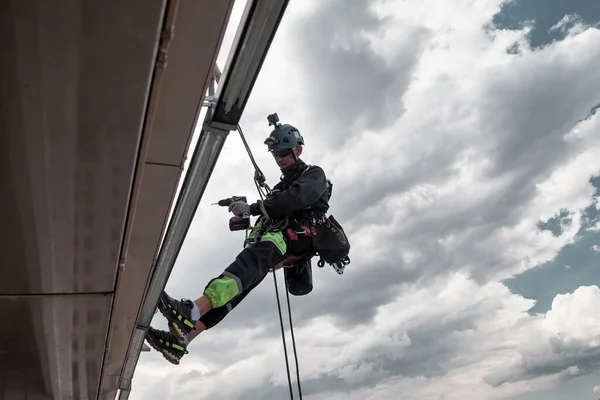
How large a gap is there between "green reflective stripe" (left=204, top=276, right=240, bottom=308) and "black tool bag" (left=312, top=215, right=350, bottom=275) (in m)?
1.04

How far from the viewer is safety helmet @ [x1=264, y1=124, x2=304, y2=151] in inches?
192

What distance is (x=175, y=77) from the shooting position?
1820mm

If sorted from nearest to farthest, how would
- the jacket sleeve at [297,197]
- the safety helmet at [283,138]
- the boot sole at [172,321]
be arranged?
the boot sole at [172,321] < the jacket sleeve at [297,197] < the safety helmet at [283,138]

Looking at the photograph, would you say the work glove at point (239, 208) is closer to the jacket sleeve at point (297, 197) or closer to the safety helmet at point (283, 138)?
the jacket sleeve at point (297, 197)

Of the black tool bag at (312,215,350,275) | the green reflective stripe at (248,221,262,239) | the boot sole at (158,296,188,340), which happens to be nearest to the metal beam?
the boot sole at (158,296,188,340)

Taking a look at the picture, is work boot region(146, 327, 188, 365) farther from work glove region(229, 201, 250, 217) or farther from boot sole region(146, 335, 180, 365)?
work glove region(229, 201, 250, 217)

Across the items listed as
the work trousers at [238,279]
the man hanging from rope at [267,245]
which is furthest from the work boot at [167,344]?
the work trousers at [238,279]

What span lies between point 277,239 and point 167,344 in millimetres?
1258

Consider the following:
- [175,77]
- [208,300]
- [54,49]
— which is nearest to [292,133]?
[208,300]

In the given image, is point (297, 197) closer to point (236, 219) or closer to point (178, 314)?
point (236, 219)

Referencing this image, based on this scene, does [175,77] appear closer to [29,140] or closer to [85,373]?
[29,140]

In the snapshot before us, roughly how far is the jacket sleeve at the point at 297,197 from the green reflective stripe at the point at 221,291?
2.30 feet

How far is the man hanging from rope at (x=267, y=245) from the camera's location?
3.53 meters

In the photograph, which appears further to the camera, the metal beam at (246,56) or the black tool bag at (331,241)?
the black tool bag at (331,241)
